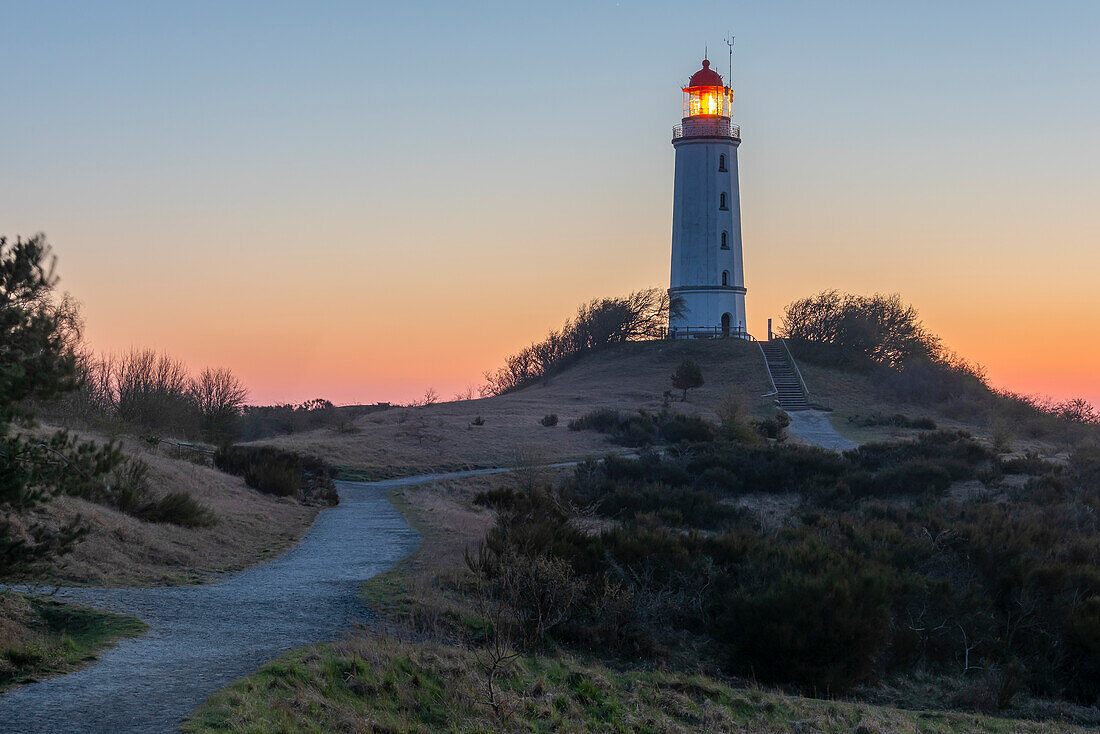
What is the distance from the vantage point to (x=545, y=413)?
43438 millimetres

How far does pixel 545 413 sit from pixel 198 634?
3388 cm

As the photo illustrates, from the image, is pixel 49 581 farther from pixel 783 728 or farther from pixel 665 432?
pixel 665 432

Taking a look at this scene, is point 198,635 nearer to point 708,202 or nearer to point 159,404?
point 159,404

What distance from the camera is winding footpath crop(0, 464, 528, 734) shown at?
23.0 feet

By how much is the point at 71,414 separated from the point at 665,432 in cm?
2040

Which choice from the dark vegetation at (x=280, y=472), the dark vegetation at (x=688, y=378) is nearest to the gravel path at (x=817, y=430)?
the dark vegetation at (x=688, y=378)

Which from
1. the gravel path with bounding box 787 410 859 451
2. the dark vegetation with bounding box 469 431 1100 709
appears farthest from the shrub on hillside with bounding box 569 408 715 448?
the dark vegetation with bounding box 469 431 1100 709

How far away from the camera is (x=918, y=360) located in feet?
182

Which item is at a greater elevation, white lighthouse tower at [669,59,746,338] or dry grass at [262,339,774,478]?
white lighthouse tower at [669,59,746,338]

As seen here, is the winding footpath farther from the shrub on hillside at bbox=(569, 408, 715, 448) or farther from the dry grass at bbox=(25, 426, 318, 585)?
the shrub on hillside at bbox=(569, 408, 715, 448)

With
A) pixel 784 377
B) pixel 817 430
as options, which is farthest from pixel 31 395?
pixel 784 377

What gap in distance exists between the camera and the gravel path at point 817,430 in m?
37.1

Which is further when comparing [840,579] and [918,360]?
[918,360]

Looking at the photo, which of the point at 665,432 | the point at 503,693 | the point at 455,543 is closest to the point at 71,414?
the point at 455,543
